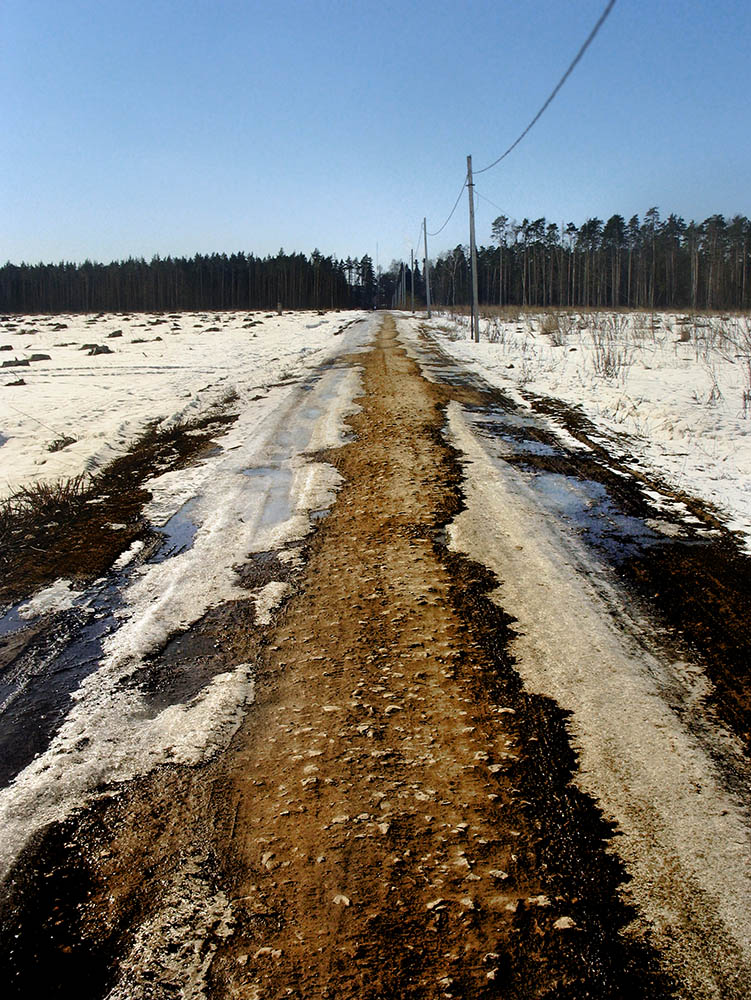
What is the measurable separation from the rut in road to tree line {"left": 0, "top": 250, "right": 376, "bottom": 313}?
87.9 m

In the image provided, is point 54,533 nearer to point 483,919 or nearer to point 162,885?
point 162,885

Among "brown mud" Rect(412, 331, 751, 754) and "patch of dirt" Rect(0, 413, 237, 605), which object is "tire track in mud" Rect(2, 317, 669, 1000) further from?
"patch of dirt" Rect(0, 413, 237, 605)

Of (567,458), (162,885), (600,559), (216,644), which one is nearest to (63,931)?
(162,885)

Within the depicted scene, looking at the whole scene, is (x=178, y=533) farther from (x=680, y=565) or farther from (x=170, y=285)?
(x=170, y=285)

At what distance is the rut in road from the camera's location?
4.92 feet

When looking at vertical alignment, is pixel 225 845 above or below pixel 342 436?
below

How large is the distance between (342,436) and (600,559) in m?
3.77

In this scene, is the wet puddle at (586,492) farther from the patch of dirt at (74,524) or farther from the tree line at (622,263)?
the tree line at (622,263)

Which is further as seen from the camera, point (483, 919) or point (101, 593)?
point (101, 593)

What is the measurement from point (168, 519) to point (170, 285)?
298 feet

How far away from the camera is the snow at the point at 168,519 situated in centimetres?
229

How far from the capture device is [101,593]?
3.69 meters

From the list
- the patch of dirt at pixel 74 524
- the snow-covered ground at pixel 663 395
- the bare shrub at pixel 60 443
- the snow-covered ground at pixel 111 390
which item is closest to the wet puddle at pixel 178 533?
the patch of dirt at pixel 74 524

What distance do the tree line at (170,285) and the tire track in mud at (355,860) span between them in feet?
290
